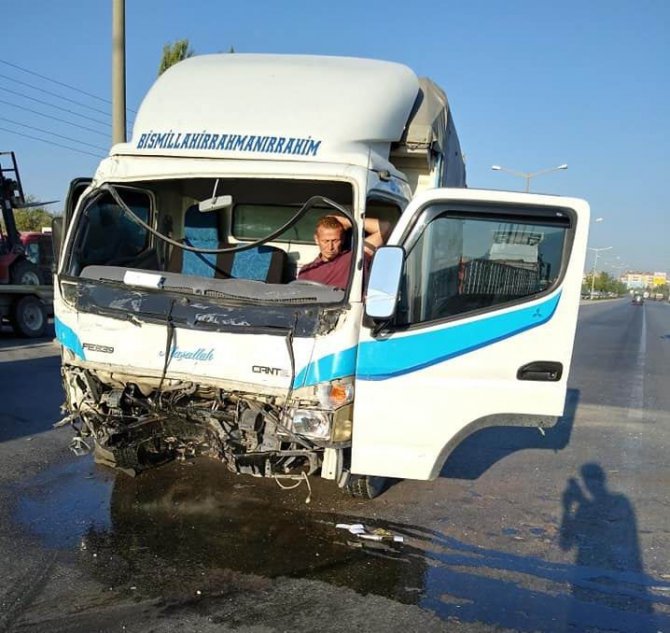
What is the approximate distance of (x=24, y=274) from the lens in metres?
15.1

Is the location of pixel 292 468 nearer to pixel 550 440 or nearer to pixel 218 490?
pixel 218 490

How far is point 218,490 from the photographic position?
5.12 m

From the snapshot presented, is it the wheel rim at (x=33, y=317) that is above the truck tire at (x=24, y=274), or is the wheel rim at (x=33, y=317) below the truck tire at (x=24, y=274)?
below

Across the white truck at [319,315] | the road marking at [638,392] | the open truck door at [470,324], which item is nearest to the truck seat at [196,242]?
the white truck at [319,315]

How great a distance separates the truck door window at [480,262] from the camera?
156 inches

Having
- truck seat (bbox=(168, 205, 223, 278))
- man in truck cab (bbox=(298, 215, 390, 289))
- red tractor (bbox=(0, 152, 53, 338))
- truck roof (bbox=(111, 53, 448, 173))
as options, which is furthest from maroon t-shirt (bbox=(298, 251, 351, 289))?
red tractor (bbox=(0, 152, 53, 338))

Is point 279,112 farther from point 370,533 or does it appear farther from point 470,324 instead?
point 370,533

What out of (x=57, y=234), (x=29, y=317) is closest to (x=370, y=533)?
(x=57, y=234)

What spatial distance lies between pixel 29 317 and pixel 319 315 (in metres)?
12.8

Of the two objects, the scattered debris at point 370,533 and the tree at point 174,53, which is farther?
the tree at point 174,53

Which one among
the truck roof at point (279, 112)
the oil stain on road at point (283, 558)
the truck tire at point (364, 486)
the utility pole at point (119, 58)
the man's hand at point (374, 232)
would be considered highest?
the utility pole at point (119, 58)

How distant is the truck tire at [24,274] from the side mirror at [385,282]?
13.5 metres

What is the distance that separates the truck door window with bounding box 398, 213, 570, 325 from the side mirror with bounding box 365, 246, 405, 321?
0.97 feet

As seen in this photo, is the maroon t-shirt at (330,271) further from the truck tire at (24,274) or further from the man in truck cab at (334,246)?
the truck tire at (24,274)
